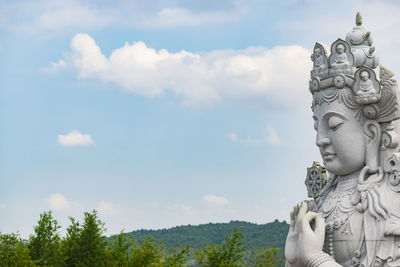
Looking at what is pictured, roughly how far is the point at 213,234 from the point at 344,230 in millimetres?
43338

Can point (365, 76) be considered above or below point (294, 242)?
above

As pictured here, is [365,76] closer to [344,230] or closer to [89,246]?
[344,230]

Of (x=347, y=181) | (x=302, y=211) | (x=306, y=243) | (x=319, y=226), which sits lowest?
(x=306, y=243)

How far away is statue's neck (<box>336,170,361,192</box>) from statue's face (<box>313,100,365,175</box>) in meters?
0.05

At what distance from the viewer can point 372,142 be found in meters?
6.05

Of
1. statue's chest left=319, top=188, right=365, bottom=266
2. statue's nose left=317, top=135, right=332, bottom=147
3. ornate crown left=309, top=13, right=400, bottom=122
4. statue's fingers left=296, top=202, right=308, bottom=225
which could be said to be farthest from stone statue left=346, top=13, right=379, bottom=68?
statue's fingers left=296, top=202, right=308, bottom=225

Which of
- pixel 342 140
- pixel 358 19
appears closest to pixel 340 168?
pixel 342 140

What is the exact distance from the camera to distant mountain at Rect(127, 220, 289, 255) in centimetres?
4566

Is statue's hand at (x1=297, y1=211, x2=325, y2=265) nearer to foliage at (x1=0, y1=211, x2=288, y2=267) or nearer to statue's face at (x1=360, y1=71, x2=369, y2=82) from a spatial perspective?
statue's face at (x1=360, y1=71, x2=369, y2=82)

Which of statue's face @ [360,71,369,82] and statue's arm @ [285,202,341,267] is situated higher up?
statue's face @ [360,71,369,82]

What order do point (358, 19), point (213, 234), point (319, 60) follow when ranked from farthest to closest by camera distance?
1. point (213, 234)
2. point (358, 19)
3. point (319, 60)

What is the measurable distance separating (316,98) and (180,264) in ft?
40.6

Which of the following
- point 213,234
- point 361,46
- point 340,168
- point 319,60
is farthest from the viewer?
point 213,234

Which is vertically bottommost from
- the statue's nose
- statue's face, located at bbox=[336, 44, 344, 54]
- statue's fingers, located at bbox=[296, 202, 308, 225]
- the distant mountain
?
statue's fingers, located at bbox=[296, 202, 308, 225]
